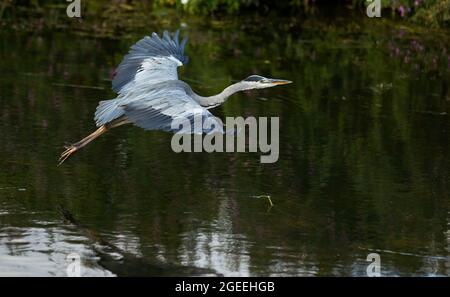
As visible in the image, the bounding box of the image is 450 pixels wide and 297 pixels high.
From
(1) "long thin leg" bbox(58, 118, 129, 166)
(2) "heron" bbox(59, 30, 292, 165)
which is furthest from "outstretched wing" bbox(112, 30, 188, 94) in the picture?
(1) "long thin leg" bbox(58, 118, 129, 166)

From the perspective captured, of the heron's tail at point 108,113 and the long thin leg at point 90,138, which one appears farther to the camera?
the long thin leg at point 90,138

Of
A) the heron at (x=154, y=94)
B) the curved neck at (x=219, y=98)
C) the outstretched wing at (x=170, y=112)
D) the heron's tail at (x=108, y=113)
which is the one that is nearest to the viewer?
the outstretched wing at (x=170, y=112)

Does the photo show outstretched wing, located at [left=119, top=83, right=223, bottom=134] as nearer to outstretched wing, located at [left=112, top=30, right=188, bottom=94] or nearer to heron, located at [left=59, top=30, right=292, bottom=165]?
heron, located at [left=59, top=30, right=292, bottom=165]

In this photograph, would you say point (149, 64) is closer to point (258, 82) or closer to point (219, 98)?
point (219, 98)

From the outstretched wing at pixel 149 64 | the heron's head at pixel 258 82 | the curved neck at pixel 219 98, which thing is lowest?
the curved neck at pixel 219 98

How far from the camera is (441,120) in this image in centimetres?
1251

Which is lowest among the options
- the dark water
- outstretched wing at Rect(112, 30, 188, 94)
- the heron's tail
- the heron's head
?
the dark water


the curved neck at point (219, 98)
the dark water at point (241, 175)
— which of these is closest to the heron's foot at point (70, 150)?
the dark water at point (241, 175)

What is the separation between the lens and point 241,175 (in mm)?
10133

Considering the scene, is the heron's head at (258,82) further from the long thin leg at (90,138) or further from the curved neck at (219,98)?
the long thin leg at (90,138)

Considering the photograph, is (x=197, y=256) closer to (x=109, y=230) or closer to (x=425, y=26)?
(x=109, y=230)

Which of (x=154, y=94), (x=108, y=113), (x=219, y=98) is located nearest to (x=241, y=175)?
(x=219, y=98)

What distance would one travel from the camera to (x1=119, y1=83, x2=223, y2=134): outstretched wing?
8344 mm

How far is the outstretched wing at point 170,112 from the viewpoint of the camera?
8.34m
